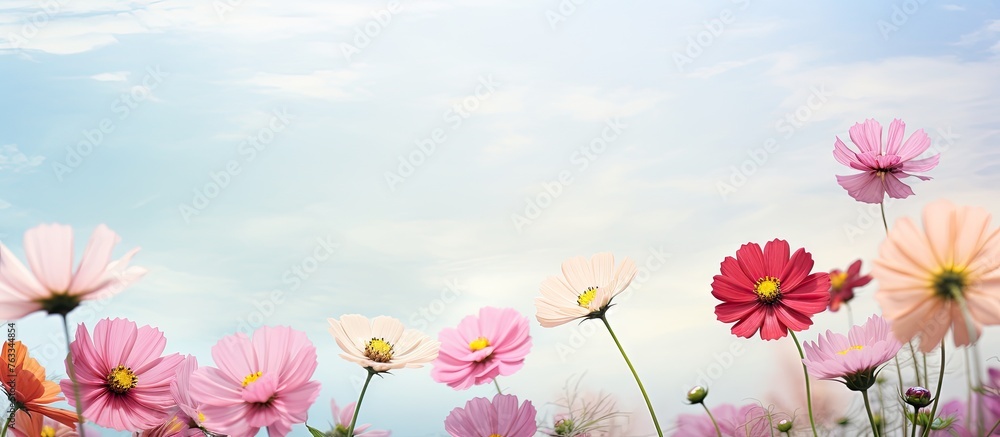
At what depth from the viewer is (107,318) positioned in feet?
2.28

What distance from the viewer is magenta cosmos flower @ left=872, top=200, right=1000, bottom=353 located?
1.53 feet

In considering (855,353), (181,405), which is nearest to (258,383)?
(181,405)

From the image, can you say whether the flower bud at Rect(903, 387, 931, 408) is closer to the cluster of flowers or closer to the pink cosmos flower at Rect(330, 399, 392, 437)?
the cluster of flowers

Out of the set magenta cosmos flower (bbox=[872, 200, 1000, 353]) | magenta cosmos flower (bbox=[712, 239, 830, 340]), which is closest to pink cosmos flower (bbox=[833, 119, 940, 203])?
magenta cosmos flower (bbox=[712, 239, 830, 340])

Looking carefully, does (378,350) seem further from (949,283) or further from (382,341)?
(949,283)

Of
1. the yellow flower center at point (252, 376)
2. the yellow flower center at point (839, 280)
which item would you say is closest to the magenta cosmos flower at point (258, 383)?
the yellow flower center at point (252, 376)

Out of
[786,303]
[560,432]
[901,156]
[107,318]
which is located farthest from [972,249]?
[107,318]

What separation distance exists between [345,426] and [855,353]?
55cm

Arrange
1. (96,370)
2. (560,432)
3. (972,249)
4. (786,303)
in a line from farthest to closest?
(560,432), (786,303), (96,370), (972,249)

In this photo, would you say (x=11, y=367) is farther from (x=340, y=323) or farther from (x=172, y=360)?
(x=340, y=323)

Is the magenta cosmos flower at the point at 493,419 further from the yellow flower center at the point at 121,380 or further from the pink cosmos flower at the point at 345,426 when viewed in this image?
the yellow flower center at the point at 121,380

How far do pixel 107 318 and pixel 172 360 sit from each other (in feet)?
0.21

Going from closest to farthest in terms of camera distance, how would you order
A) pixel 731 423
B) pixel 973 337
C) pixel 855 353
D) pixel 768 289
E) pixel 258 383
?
pixel 973 337 < pixel 258 383 < pixel 855 353 < pixel 768 289 < pixel 731 423

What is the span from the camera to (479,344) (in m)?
0.81
